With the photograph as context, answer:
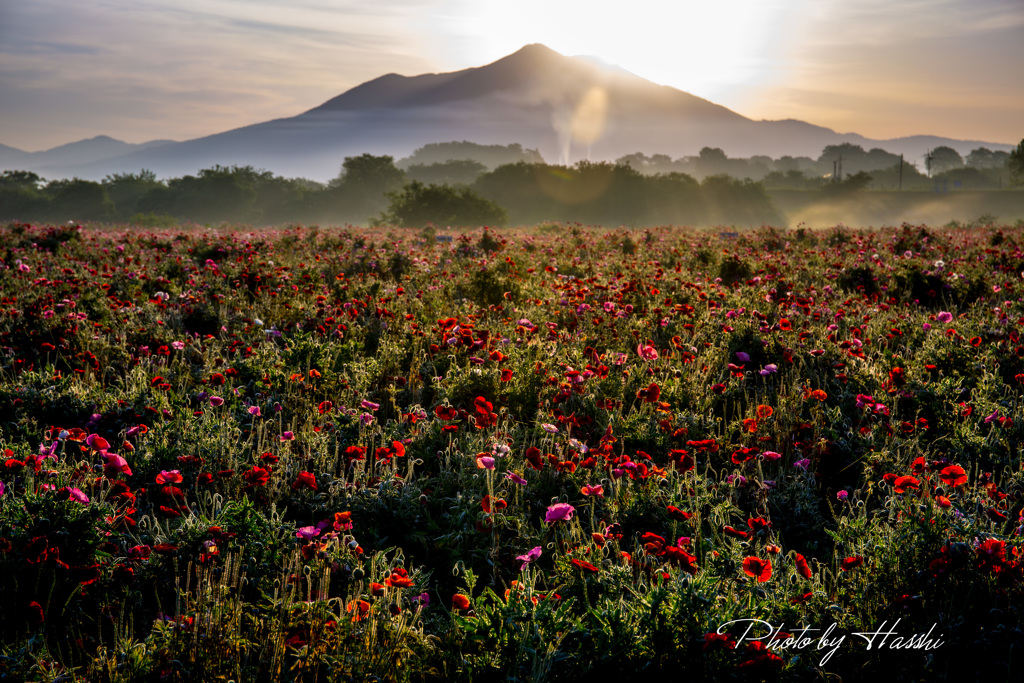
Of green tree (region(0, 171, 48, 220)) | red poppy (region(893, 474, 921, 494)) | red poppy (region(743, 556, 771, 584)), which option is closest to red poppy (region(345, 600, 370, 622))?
red poppy (region(743, 556, 771, 584))

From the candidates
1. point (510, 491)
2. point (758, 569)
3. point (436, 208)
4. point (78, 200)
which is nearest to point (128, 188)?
point (78, 200)

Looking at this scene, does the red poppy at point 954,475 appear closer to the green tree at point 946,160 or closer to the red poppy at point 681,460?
the red poppy at point 681,460

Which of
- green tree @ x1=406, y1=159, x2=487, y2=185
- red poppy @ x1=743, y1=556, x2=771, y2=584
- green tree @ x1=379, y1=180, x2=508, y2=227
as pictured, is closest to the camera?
red poppy @ x1=743, y1=556, x2=771, y2=584

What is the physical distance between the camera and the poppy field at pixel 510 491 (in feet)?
5.99

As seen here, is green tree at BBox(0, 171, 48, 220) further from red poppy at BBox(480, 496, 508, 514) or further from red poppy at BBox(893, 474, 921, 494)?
red poppy at BBox(893, 474, 921, 494)

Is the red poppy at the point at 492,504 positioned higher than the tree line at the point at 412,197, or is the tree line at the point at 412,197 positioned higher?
the tree line at the point at 412,197

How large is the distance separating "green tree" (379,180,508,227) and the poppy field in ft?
85.5

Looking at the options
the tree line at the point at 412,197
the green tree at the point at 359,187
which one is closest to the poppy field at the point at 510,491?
the tree line at the point at 412,197

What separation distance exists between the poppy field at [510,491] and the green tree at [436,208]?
2606 centimetres

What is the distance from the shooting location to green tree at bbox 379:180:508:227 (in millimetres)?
32438

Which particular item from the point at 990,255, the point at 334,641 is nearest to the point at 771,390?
the point at 334,641

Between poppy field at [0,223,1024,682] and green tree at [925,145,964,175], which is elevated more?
green tree at [925,145,964,175]

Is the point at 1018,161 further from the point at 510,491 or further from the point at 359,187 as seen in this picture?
the point at 510,491

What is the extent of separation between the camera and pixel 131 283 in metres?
7.54
